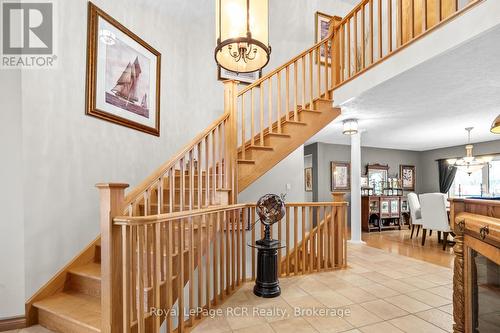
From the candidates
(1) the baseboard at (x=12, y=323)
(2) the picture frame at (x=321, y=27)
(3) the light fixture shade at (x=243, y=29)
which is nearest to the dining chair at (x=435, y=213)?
(2) the picture frame at (x=321, y=27)

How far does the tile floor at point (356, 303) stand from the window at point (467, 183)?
523 cm

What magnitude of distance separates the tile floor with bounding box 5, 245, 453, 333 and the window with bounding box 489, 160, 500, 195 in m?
4.87

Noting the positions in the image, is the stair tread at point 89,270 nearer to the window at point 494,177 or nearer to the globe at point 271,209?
the globe at point 271,209

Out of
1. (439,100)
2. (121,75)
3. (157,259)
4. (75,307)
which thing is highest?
(121,75)

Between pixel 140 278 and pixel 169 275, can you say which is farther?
pixel 169 275

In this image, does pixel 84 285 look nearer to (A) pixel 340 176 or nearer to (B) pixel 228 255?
(B) pixel 228 255

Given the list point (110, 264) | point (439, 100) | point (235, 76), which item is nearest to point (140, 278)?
point (110, 264)

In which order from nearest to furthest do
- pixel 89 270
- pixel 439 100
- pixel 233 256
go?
pixel 89 270 → pixel 233 256 → pixel 439 100

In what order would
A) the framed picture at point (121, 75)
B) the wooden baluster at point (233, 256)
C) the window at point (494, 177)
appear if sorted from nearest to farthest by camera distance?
1. the wooden baluster at point (233, 256)
2. the framed picture at point (121, 75)
3. the window at point (494, 177)

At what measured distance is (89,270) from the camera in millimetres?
2576

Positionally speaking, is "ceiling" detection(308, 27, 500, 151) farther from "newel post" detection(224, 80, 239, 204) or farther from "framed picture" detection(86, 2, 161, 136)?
"framed picture" detection(86, 2, 161, 136)

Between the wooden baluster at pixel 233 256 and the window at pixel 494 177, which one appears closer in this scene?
the wooden baluster at pixel 233 256

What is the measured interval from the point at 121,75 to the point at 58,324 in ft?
8.96

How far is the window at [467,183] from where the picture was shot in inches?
291
